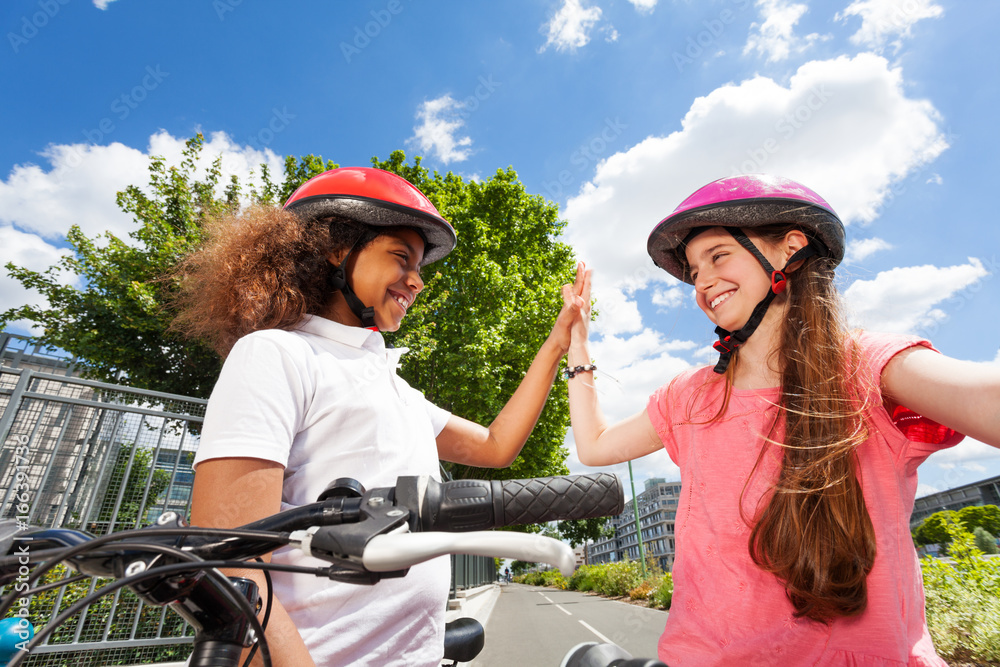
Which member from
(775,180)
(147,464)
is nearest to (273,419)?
(775,180)

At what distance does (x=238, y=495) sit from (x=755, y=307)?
195cm

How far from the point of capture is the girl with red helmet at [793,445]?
57.1 inches

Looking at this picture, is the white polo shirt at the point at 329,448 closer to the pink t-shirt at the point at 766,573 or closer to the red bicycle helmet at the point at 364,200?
the red bicycle helmet at the point at 364,200

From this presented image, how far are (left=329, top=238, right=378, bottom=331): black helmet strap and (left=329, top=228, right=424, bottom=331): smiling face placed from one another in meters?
0.03

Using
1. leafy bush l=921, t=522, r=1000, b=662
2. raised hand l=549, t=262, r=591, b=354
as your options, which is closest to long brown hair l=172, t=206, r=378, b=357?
raised hand l=549, t=262, r=591, b=354

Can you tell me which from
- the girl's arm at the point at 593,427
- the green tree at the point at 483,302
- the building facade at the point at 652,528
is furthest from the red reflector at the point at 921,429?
the building facade at the point at 652,528

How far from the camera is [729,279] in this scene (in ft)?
6.86

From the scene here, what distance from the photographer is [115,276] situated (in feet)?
34.0

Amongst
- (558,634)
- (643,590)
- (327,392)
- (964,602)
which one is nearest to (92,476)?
(327,392)

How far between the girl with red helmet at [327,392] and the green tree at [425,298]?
7.38 m

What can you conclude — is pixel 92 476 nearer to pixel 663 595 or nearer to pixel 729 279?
pixel 729 279

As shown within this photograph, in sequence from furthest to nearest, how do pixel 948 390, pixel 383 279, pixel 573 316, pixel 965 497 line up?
pixel 965 497 < pixel 573 316 < pixel 383 279 < pixel 948 390

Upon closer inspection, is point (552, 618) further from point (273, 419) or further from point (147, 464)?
point (273, 419)

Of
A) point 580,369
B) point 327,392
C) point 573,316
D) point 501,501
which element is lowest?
point 501,501
